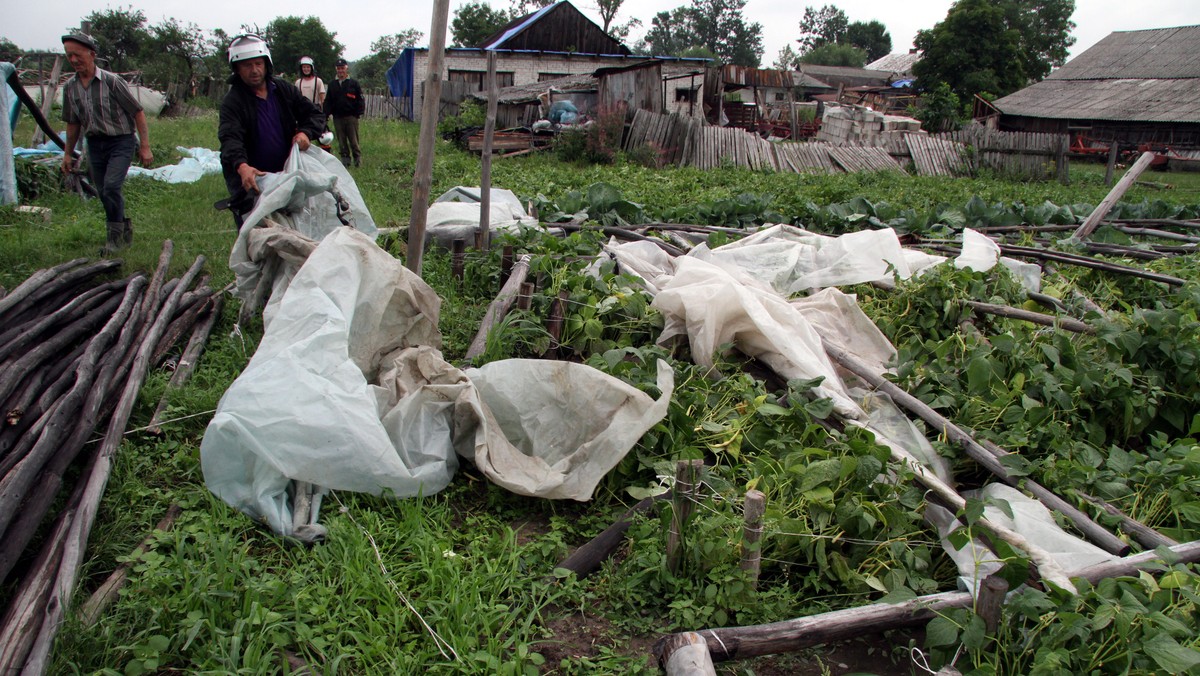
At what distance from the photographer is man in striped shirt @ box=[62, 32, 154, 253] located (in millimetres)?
5434

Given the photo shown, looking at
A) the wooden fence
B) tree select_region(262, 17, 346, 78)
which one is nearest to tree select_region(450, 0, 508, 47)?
tree select_region(262, 17, 346, 78)

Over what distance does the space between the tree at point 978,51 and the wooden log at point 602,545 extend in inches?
1453

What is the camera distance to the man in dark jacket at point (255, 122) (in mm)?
4160

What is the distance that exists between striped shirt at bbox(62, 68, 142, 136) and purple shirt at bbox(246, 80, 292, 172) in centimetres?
182

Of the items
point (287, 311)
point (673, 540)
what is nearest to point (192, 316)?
point (287, 311)

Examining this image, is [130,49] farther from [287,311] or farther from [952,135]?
[287,311]

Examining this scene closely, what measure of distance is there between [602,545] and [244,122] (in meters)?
3.39

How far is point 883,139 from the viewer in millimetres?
15883

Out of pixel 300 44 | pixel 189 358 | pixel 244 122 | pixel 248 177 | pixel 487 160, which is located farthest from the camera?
pixel 300 44

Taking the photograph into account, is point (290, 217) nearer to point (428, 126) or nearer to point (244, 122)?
point (244, 122)

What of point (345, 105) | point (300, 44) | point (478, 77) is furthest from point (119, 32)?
point (345, 105)

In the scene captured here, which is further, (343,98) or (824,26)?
(824,26)

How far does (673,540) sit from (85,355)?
9.25 ft

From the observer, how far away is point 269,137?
4438 millimetres
